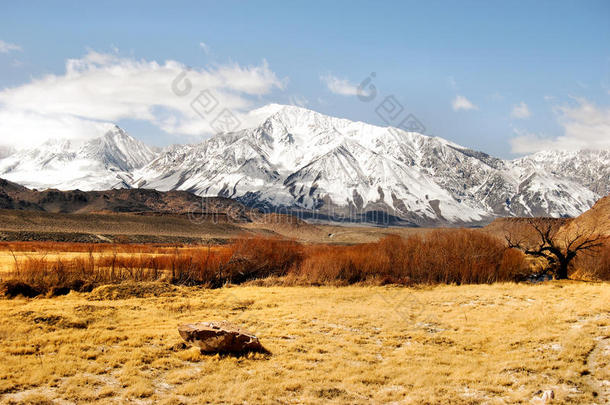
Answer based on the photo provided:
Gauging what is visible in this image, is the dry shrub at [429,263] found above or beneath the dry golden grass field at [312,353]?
above

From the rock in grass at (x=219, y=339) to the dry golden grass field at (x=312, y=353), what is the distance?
1.28 ft

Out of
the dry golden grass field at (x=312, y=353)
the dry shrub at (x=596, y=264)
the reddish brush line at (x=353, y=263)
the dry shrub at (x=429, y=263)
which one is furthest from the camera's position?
the dry shrub at (x=429, y=263)

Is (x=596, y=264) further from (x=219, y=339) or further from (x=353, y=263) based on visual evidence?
(x=219, y=339)

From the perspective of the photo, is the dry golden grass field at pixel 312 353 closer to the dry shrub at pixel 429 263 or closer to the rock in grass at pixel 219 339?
the rock in grass at pixel 219 339

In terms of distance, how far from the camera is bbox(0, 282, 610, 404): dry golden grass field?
10992mm

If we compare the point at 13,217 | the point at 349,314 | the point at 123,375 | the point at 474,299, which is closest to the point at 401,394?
the point at 123,375

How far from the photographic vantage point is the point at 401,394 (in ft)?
36.5

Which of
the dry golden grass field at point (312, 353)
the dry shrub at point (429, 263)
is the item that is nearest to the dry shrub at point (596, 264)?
the dry shrub at point (429, 263)

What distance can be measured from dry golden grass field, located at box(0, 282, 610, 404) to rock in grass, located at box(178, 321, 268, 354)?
0.39 metres

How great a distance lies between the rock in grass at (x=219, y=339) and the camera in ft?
45.6

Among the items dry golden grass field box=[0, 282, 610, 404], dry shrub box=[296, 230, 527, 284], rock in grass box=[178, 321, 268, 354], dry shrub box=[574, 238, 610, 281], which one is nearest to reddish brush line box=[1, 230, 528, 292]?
dry shrub box=[296, 230, 527, 284]

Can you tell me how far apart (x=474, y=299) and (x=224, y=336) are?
17059 millimetres

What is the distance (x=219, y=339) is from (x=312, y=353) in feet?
9.58

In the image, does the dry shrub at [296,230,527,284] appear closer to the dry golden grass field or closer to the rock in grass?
the dry golden grass field
